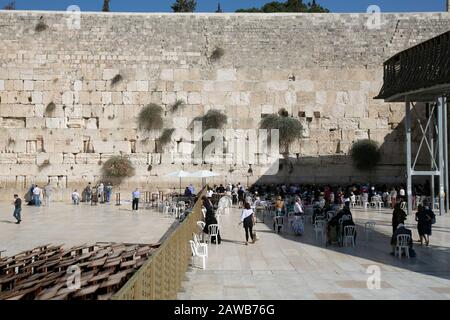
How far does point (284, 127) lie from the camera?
21.8 m

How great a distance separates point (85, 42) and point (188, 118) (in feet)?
17.6

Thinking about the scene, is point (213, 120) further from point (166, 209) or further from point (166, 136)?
point (166, 209)

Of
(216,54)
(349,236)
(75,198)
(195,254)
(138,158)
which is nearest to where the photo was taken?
(195,254)

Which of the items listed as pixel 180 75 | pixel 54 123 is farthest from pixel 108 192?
pixel 180 75

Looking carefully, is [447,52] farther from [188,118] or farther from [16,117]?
[16,117]

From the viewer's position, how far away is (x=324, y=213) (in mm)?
13469

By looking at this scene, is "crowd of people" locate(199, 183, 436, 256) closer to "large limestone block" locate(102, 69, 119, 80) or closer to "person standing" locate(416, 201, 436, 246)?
"person standing" locate(416, 201, 436, 246)

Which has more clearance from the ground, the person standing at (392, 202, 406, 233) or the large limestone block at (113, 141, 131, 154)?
the large limestone block at (113, 141, 131, 154)

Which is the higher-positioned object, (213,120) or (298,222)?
(213,120)

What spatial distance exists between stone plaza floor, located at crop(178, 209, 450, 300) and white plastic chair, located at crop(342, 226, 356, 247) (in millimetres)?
270

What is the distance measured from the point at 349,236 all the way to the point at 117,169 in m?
13.0

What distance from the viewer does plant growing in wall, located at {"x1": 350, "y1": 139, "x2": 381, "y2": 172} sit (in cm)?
2178

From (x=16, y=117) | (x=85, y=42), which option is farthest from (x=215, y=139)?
(x=16, y=117)

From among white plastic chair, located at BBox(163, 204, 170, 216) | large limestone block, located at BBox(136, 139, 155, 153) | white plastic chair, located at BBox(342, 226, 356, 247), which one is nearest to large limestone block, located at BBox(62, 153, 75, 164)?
large limestone block, located at BBox(136, 139, 155, 153)
